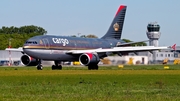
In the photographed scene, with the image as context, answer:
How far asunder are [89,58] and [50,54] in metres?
4.46

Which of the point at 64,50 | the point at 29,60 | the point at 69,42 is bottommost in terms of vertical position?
the point at 29,60

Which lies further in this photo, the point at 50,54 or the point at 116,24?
the point at 116,24

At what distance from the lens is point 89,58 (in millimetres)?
63781

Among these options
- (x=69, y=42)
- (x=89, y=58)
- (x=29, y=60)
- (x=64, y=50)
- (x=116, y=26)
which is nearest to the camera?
(x=89, y=58)

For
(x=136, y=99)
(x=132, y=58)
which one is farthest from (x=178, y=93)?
(x=132, y=58)

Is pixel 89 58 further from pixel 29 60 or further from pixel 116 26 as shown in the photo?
pixel 116 26

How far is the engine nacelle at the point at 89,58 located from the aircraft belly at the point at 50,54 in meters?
2.17

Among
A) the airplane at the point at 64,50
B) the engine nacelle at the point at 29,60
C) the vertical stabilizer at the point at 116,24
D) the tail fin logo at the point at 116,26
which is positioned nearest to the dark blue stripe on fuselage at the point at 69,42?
the airplane at the point at 64,50

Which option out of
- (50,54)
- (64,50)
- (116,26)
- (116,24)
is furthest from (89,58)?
(116,24)

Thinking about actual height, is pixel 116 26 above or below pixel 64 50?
above

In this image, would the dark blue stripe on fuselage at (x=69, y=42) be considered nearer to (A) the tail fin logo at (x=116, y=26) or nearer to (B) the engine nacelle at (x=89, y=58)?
(A) the tail fin logo at (x=116, y=26)

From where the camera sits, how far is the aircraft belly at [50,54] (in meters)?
62.1

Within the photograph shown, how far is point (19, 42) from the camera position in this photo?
169000 millimetres

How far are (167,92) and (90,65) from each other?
3931 centimetres
